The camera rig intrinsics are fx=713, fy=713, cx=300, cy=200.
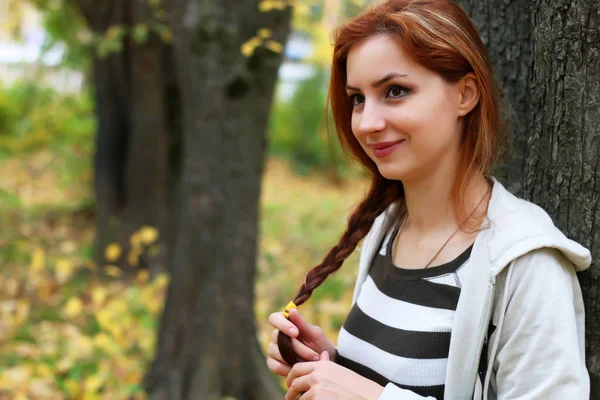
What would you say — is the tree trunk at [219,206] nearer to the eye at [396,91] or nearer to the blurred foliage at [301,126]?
the eye at [396,91]

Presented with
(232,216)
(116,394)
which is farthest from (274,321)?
(116,394)

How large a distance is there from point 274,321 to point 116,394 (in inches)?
113

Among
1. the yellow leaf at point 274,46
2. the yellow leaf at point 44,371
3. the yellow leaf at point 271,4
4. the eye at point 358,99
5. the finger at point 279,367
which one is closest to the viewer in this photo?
the eye at point 358,99

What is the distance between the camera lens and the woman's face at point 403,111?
1.46m

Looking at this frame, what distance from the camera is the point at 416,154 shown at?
149cm

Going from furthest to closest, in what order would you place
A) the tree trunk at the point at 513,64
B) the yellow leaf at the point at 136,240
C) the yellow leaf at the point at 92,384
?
the yellow leaf at the point at 136,240 → the yellow leaf at the point at 92,384 → the tree trunk at the point at 513,64

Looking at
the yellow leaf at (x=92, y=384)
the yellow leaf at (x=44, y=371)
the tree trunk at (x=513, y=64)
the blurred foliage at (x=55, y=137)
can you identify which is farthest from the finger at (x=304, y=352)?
the blurred foliage at (x=55, y=137)

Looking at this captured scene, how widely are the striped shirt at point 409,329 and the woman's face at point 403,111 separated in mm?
223

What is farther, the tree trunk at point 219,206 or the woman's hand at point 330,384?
the tree trunk at point 219,206

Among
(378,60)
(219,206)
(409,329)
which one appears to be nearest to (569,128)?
(378,60)

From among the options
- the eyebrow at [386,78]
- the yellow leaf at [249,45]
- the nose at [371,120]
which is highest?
the yellow leaf at [249,45]

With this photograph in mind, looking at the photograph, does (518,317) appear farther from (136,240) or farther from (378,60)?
(136,240)

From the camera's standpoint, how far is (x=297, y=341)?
164 cm

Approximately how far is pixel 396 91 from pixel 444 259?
0.37 metres
